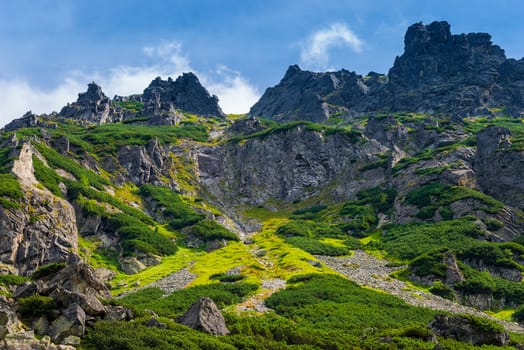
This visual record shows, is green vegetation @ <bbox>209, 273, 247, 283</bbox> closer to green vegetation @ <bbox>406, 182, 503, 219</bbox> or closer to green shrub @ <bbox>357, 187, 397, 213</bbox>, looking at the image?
green vegetation @ <bbox>406, 182, 503, 219</bbox>

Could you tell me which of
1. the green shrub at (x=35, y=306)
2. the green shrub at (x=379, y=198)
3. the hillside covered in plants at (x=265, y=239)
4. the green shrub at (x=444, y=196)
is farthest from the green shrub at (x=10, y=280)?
the green shrub at (x=379, y=198)

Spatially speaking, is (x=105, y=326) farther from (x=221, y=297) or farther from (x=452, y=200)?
(x=452, y=200)

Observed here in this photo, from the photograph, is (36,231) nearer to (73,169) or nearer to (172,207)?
(73,169)

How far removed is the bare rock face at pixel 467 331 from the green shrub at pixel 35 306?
28.3m

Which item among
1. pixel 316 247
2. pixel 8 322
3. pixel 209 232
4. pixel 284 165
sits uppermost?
pixel 284 165

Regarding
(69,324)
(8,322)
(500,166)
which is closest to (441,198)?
(500,166)

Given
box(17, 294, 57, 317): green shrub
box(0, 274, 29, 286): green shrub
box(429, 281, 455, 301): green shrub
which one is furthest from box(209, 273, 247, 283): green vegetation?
box(17, 294, 57, 317): green shrub

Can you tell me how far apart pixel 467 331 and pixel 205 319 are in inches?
801

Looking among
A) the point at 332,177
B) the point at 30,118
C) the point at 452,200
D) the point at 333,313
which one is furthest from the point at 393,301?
the point at 30,118

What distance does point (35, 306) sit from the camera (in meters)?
27.5

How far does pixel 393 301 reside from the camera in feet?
163

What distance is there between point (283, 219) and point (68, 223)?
61.9 m

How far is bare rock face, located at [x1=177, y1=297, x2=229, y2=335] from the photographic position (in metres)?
31.2

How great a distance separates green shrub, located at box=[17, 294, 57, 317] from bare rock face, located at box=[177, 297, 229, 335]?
367 inches
